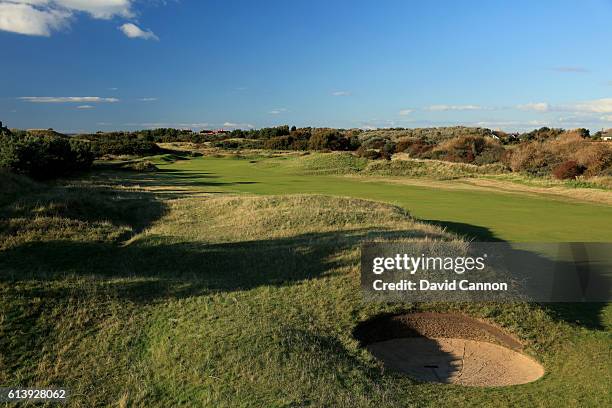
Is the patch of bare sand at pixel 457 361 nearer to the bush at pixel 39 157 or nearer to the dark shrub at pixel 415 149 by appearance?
the bush at pixel 39 157

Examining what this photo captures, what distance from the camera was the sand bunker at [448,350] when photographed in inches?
337

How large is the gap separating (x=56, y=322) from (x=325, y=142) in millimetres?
80663

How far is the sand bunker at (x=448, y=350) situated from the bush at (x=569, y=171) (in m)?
39.9

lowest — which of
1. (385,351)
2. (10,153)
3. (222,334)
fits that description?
(385,351)

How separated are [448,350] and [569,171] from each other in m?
42.0

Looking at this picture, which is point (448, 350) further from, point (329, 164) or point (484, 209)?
point (329, 164)

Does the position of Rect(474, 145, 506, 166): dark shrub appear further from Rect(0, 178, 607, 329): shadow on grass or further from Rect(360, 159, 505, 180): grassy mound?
Rect(0, 178, 607, 329): shadow on grass

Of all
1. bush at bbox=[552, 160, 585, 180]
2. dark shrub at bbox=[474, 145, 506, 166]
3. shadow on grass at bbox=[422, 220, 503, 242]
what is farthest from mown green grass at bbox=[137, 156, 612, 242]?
dark shrub at bbox=[474, 145, 506, 166]

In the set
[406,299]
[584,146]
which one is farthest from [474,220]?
[584,146]

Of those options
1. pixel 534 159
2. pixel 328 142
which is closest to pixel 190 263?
pixel 534 159

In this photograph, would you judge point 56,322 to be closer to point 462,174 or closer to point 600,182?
point 600,182

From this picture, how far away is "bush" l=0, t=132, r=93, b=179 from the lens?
3303cm

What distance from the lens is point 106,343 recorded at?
877cm

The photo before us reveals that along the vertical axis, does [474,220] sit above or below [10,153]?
below
